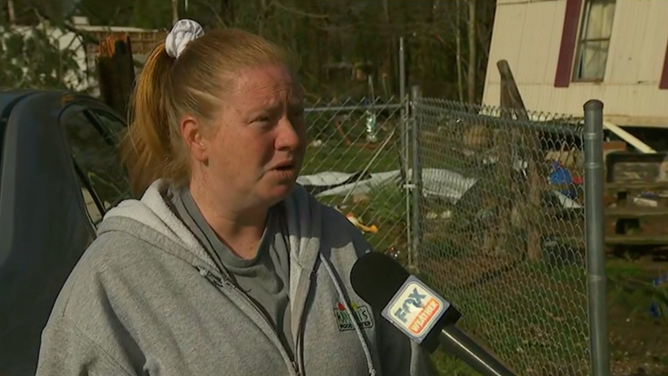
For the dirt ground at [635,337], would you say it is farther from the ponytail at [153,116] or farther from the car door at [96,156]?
the ponytail at [153,116]

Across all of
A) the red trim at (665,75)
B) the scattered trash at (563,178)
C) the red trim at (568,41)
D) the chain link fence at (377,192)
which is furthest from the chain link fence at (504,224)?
the red trim at (568,41)

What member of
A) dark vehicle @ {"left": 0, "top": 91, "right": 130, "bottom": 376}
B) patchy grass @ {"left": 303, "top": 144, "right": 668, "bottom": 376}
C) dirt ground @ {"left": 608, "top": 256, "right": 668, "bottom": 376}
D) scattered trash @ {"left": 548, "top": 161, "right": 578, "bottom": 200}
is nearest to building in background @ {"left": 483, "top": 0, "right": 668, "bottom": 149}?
patchy grass @ {"left": 303, "top": 144, "right": 668, "bottom": 376}

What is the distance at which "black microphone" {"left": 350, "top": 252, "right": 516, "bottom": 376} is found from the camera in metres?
1.64

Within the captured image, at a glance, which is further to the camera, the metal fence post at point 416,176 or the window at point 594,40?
the window at point 594,40

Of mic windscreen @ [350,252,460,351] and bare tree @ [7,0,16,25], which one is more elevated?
mic windscreen @ [350,252,460,351]

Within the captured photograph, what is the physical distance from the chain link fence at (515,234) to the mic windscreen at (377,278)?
226 cm

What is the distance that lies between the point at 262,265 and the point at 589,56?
12.3m

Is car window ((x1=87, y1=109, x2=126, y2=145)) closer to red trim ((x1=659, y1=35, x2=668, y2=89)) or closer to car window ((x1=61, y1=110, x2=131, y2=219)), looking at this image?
car window ((x1=61, y1=110, x2=131, y2=219))

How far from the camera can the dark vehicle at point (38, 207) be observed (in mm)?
2621

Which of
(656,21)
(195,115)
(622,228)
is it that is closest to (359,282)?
(195,115)

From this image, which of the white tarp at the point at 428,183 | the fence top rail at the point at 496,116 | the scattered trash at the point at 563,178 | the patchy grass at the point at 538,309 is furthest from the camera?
the white tarp at the point at 428,183

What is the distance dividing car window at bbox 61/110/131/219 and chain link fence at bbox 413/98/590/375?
1818 mm

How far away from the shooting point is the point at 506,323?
5.62m

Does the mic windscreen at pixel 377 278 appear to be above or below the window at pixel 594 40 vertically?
above
